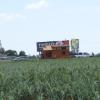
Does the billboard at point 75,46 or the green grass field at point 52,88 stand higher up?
the billboard at point 75,46

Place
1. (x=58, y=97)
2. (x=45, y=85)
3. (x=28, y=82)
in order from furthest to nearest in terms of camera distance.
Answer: (x=28, y=82) < (x=45, y=85) < (x=58, y=97)

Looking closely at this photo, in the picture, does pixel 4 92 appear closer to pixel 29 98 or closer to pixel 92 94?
pixel 29 98

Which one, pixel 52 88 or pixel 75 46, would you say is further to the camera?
pixel 75 46

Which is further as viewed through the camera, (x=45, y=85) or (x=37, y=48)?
(x=37, y=48)

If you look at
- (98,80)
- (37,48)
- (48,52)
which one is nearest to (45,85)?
(98,80)

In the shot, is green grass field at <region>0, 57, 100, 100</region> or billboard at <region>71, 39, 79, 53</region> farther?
billboard at <region>71, 39, 79, 53</region>

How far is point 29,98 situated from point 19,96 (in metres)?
0.21

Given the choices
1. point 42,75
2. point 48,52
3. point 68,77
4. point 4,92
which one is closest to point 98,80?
point 68,77

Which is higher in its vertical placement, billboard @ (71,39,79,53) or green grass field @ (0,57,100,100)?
billboard @ (71,39,79,53)

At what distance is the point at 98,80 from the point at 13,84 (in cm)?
197

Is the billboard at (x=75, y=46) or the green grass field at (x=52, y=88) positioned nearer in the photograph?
the green grass field at (x=52, y=88)

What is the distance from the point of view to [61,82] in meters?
10.7

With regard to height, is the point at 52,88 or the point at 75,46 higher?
the point at 75,46

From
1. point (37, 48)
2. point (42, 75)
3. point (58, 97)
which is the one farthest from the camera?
point (37, 48)
